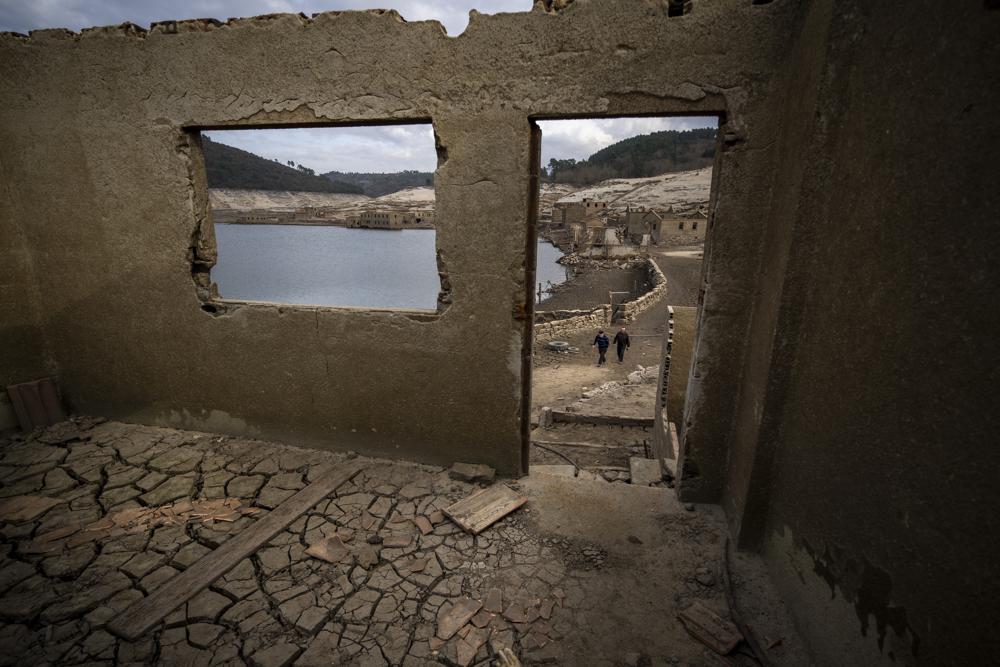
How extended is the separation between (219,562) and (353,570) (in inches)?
30.2

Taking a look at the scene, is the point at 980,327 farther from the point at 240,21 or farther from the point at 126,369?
the point at 126,369

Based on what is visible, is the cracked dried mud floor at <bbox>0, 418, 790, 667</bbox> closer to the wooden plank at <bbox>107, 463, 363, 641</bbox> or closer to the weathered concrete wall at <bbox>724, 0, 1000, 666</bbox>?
the wooden plank at <bbox>107, 463, 363, 641</bbox>

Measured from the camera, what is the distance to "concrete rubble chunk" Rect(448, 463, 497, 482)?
3.19m

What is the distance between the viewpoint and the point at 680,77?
2369 millimetres

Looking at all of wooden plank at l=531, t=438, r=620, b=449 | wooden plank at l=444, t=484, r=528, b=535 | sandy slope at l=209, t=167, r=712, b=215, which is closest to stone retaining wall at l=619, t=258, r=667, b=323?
wooden plank at l=531, t=438, r=620, b=449

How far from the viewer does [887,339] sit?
150 cm

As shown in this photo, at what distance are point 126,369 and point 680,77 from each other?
4771 mm

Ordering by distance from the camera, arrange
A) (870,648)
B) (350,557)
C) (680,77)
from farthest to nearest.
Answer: (350,557)
(680,77)
(870,648)

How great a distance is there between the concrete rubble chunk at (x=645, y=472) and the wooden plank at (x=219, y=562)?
2401 mm

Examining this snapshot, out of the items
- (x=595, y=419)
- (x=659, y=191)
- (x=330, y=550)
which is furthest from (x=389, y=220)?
(x=330, y=550)

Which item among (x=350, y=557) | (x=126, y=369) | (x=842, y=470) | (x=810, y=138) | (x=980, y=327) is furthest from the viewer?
(x=126, y=369)

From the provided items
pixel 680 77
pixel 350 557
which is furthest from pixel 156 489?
pixel 680 77

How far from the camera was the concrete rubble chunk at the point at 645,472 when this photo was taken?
380 centimetres

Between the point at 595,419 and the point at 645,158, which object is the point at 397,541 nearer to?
the point at 595,419
